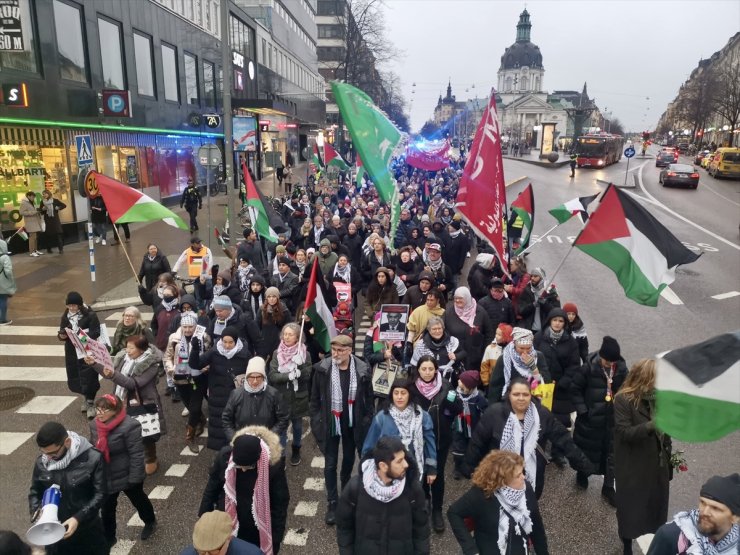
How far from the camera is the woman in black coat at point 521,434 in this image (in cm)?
423

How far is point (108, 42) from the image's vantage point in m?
20.1

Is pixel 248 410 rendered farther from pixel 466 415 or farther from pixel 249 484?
pixel 466 415

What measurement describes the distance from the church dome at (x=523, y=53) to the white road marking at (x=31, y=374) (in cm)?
17921

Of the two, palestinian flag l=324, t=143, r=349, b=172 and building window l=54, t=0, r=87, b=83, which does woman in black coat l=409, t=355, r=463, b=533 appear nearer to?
palestinian flag l=324, t=143, r=349, b=172

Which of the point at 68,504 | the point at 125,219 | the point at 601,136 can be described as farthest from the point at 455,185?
the point at 601,136

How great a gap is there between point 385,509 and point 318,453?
3000 millimetres

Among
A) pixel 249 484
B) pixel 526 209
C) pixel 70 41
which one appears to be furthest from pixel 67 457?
pixel 70 41

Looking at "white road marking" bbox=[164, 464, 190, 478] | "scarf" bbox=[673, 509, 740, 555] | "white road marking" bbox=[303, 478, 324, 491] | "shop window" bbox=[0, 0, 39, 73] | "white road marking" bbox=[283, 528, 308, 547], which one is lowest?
"white road marking" bbox=[303, 478, 324, 491]

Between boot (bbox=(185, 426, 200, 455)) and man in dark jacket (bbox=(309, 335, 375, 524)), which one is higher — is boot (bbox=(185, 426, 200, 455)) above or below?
below

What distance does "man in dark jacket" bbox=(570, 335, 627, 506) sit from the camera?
524 centimetres

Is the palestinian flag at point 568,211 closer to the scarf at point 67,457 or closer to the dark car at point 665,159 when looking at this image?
the scarf at point 67,457

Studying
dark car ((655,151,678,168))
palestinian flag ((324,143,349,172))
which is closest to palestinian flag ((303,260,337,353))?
palestinian flag ((324,143,349,172))

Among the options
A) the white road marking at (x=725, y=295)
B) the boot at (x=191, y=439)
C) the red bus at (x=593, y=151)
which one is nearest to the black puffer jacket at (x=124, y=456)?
the boot at (x=191, y=439)

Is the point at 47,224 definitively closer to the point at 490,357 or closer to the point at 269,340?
the point at 269,340
